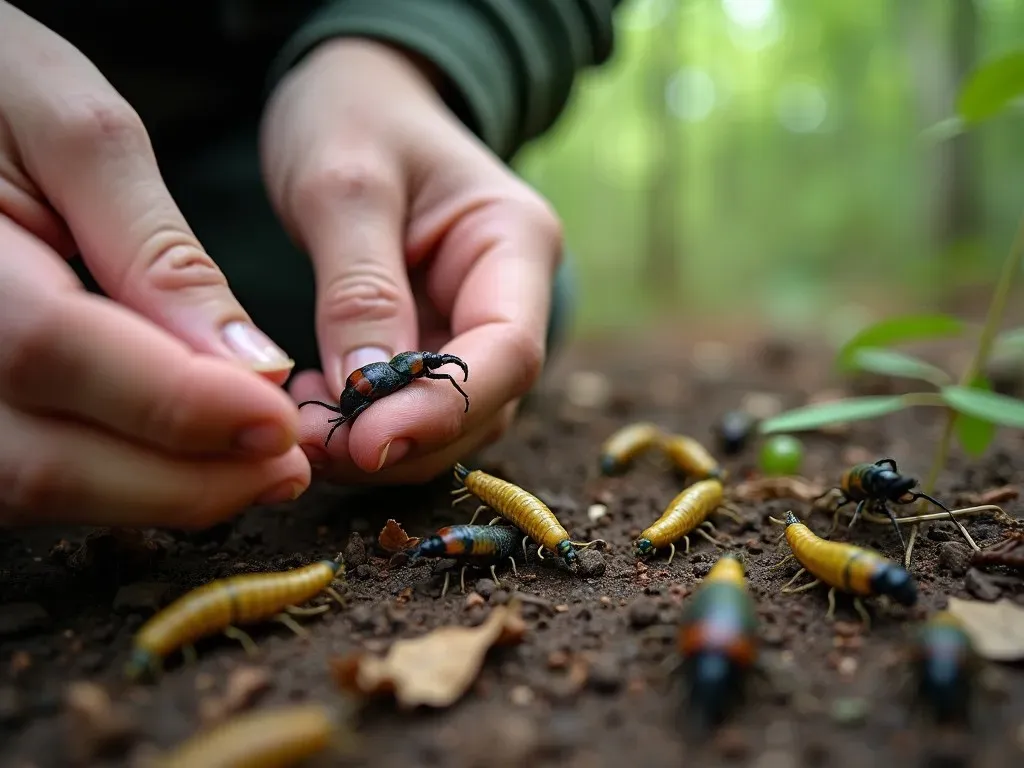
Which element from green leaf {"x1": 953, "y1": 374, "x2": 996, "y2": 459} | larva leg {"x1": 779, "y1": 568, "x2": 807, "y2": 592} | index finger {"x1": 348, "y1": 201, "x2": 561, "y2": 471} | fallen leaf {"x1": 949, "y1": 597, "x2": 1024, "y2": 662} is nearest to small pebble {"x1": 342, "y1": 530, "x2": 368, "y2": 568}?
index finger {"x1": 348, "y1": 201, "x2": 561, "y2": 471}

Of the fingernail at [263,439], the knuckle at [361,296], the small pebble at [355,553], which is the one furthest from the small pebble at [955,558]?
the fingernail at [263,439]

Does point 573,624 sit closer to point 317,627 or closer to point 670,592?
point 670,592

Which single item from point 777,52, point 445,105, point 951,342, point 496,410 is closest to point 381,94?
point 445,105

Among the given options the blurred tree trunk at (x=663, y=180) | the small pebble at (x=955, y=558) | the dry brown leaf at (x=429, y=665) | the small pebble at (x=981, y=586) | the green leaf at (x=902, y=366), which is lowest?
the dry brown leaf at (x=429, y=665)

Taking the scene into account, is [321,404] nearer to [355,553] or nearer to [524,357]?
[355,553]

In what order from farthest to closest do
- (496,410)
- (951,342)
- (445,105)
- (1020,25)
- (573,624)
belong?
(1020,25)
(951,342)
(445,105)
(496,410)
(573,624)

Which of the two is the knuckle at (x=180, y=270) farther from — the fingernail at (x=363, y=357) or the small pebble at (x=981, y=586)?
the small pebble at (x=981, y=586)

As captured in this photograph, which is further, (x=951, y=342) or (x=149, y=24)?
(x=951, y=342)
